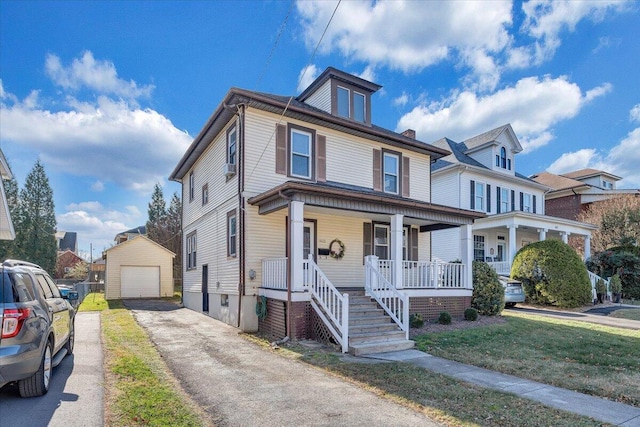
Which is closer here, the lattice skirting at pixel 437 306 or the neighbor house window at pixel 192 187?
the lattice skirting at pixel 437 306

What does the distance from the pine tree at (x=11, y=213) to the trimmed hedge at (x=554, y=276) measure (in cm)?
4072

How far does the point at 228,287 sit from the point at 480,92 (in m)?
12.5

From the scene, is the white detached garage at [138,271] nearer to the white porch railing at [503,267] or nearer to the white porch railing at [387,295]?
the white porch railing at [387,295]

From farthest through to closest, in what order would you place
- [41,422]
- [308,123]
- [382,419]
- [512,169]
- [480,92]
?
1. [512,169]
2. [480,92]
3. [308,123]
4. [382,419]
5. [41,422]

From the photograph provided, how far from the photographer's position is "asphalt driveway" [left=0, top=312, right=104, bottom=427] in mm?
4383

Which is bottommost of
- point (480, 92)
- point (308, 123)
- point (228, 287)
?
point (228, 287)

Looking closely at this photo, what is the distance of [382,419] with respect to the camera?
465 centimetres

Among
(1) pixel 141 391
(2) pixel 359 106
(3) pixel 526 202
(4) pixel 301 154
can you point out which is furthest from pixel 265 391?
(3) pixel 526 202

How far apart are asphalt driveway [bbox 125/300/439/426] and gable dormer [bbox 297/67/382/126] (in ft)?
28.6

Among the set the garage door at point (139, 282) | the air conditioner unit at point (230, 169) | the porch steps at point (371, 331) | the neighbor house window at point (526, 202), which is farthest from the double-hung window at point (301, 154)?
the neighbor house window at point (526, 202)

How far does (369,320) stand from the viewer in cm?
980

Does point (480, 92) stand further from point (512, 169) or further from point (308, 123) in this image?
point (512, 169)

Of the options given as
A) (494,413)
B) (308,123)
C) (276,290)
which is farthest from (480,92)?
(494,413)

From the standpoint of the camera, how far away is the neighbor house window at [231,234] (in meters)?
12.1
